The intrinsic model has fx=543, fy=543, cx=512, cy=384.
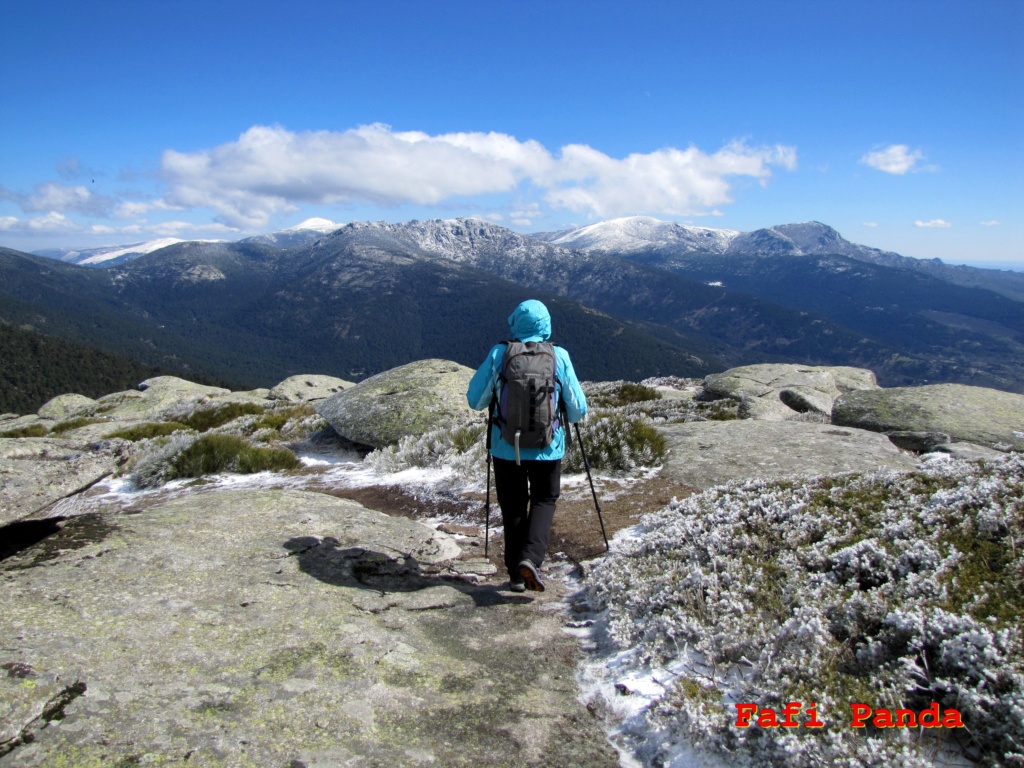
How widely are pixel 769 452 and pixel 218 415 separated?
23115 millimetres

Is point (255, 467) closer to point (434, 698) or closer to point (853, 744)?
point (434, 698)

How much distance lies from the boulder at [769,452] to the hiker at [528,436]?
16.1ft

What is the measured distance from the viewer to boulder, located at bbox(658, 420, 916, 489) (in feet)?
34.8

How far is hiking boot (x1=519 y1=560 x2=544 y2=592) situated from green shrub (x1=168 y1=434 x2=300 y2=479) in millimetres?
10299

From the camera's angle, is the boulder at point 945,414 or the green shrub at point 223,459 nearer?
the boulder at point 945,414

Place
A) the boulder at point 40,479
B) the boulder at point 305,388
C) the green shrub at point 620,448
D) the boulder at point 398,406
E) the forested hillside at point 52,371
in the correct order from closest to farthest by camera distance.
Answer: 1. the boulder at point 40,479
2. the green shrub at point 620,448
3. the boulder at point 398,406
4. the boulder at point 305,388
5. the forested hillside at point 52,371

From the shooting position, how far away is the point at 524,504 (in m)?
7.04

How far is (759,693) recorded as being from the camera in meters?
4.08

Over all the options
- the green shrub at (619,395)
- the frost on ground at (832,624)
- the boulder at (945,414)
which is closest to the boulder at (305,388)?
the green shrub at (619,395)

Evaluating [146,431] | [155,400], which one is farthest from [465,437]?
[155,400]

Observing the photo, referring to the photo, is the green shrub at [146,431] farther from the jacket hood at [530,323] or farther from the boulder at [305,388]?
the jacket hood at [530,323]

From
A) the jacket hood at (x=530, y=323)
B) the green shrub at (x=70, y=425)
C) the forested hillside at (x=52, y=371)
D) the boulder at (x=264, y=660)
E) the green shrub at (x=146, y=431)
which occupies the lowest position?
the forested hillside at (x=52, y=371)

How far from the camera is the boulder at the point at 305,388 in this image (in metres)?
38.2

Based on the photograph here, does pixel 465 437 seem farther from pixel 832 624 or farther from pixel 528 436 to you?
pixel 832 624
